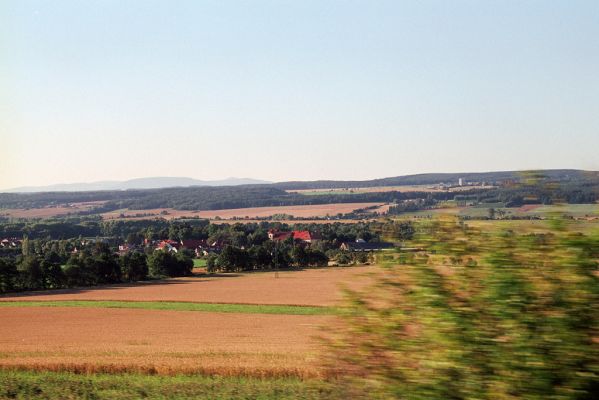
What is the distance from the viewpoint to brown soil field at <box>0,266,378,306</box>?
140 ft

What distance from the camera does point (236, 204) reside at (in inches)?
5571

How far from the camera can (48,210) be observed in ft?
440

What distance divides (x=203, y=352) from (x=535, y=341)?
1880 centimetres

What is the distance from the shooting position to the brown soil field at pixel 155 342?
19.3 meters

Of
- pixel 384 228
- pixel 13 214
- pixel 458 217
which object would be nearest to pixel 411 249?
pixel 458 217

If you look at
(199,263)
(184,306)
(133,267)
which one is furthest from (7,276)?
(199,263)

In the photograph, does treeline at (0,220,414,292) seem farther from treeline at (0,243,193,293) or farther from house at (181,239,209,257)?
house at (181,239,209,257)

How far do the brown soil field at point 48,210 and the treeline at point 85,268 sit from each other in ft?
167

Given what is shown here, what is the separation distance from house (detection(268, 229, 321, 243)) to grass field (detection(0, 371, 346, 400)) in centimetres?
5698

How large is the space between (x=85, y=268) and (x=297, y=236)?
27.1 m

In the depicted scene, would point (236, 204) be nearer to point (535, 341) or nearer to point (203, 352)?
point (203, 352)

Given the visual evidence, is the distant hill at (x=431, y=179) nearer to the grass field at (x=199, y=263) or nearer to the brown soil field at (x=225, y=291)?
the brown soil field at (x=225, y=291)

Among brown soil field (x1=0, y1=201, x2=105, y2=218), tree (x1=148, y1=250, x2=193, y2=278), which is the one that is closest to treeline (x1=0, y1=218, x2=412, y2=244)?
tree (x1=148, y1=250, x2=193, y2=278)

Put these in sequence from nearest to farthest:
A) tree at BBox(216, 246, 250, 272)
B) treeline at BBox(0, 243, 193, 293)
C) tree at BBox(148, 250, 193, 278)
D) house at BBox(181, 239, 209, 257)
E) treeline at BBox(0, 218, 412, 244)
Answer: treeline at BBox(0, 243, 193, 293) → tree at BBox(148, 250, 193, 278) → tree at BBox(216, 246, 250, 272) → treeline at BBox(0, 218, 412, 244) → house at BBox(181, 239, 209, 257)
